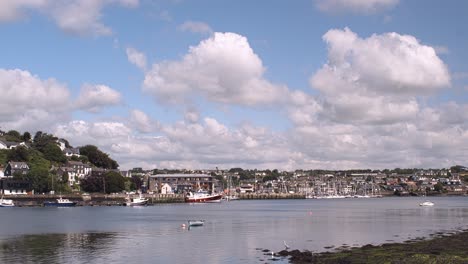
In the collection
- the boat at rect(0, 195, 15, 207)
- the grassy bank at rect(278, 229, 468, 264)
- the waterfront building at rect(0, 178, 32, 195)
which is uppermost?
the waterfront building at rect(0, 178, 32, 195)

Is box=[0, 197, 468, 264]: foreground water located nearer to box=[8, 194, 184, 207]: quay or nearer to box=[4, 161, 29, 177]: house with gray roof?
box=[8, 194, 184, 207]: quay

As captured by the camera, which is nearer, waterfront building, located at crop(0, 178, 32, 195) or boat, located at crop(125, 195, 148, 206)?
boat, located at crop(125, 195, 148, 206)

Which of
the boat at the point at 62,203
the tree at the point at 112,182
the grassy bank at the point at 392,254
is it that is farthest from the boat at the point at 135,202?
the grassy bank at the point at 392,254

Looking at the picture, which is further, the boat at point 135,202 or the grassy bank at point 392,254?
the boat at point 135,202

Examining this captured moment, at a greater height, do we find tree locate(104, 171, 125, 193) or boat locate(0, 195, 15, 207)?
tree locate(104, 171, 125, 193)

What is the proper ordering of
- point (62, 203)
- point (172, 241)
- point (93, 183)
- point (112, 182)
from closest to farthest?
1. point (172, 241)
2. point (62, 203)
3. point (93, 183)
4. point (112, 182)

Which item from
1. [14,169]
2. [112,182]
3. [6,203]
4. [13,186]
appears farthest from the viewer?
[112,182]

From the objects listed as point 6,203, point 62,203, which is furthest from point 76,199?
point 6,203

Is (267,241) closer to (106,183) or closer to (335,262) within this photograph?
(335,262)

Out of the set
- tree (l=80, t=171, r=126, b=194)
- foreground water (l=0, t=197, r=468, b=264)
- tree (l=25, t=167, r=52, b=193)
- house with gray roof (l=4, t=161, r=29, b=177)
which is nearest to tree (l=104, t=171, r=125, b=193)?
tree (l=80, t=171, r=126, b=194)

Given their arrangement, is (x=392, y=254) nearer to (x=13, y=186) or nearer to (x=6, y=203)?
(x=6, y=203)

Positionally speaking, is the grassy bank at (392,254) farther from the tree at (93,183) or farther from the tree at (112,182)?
the tree at (93,183)

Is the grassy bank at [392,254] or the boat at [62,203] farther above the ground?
the boat at [62,203]

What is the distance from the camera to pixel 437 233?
2859 inches
